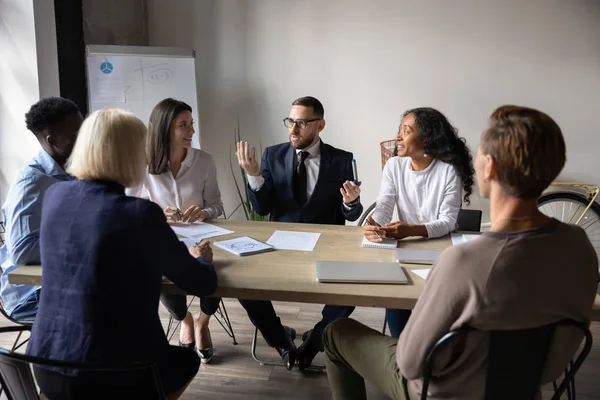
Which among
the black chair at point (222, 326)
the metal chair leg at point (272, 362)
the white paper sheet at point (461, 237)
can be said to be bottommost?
the metal chair leg at point (272, 362)

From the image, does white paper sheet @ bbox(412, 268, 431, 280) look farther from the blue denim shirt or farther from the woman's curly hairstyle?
the blue denim shirt

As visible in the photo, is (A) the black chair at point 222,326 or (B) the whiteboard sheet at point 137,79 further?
(B) the whiteboard sheet at point 137,79

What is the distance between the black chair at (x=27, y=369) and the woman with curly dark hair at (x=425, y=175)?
1.24 m

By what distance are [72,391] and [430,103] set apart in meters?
3.05

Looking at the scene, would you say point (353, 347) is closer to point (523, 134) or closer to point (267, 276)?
point (267, 276)

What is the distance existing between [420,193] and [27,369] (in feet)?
5.59

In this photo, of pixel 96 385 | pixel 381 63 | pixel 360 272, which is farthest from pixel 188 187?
pixel 381 63

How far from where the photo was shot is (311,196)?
2418 mm

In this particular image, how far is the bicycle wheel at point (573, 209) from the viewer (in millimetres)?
3346

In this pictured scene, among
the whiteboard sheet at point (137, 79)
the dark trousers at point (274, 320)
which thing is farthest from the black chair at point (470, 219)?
the whiteboard sheet at point (137, 79)

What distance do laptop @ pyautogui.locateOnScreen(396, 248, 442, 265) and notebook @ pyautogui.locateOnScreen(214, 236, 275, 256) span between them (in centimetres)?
48

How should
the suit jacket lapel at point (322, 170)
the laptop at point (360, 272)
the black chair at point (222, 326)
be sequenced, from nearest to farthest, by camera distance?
1. the laptop at point (360, 272)
2. the suit jacket lapel at point (322, 170)
3. the black chair at point (222, 326)

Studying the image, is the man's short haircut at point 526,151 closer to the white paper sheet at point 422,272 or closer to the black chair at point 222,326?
the white paper sheet at point 422,272

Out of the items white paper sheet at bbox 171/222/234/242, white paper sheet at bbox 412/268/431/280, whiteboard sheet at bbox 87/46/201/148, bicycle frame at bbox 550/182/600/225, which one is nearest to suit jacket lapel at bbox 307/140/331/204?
white paper sheet at bbox 171/222/234/242
